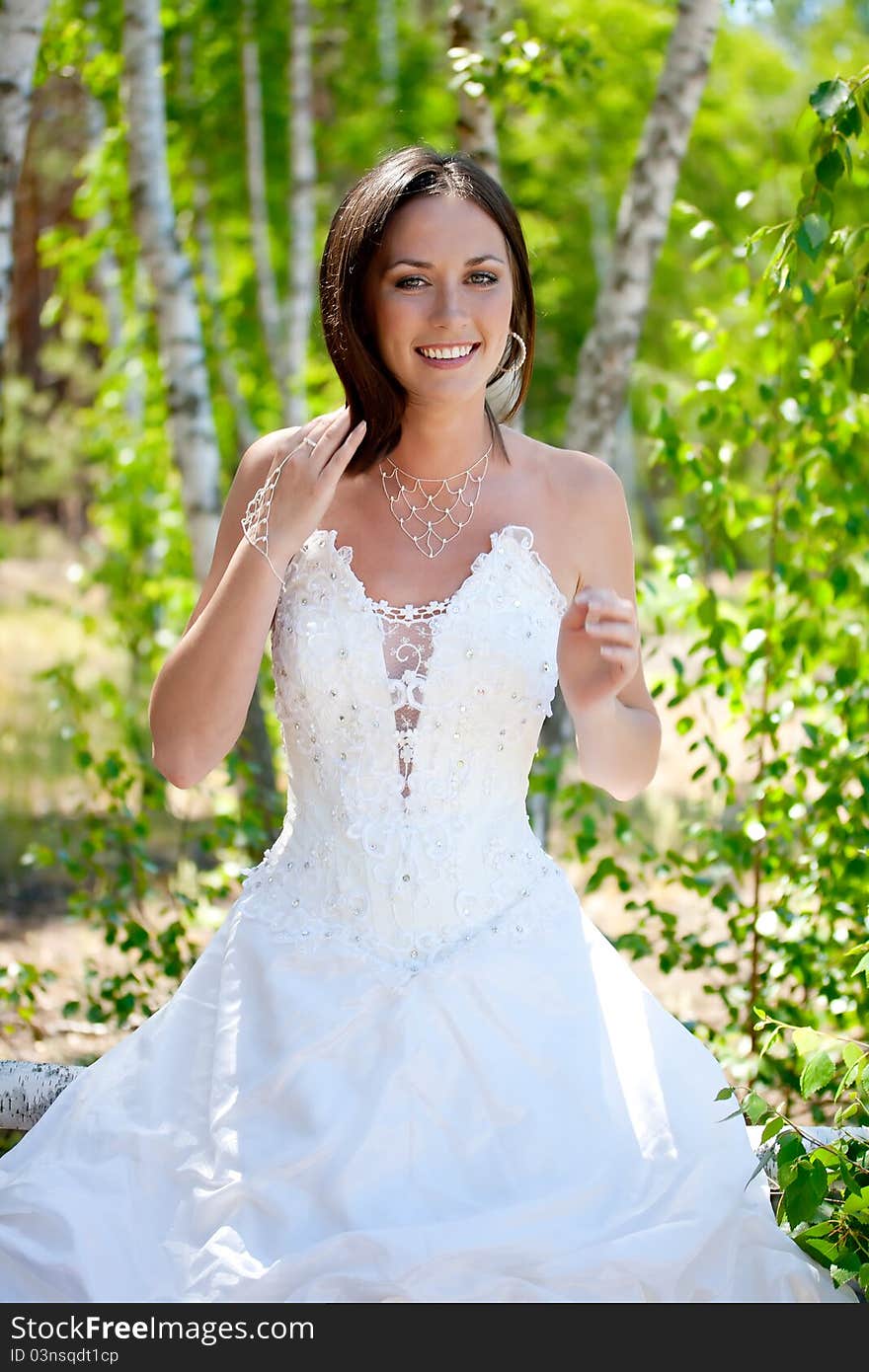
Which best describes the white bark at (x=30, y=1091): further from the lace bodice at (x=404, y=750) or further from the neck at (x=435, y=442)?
the neck at (x=435, y=442)

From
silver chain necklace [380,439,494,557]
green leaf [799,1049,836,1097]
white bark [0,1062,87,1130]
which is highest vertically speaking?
silver chain necklace [380,439,494,557]

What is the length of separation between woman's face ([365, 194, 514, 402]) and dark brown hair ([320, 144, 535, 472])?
1.0 inches

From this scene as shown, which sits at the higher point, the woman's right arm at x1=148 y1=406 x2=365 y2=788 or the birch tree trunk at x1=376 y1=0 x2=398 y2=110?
the birch tree trunk at x1=376 y1=0 x2=398 y2=110

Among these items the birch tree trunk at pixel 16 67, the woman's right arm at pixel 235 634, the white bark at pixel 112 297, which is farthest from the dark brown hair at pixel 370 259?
the white bark at pixel 112 297

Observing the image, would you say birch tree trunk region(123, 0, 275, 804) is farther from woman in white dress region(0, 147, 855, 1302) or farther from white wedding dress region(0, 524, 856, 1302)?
white wedding dress region(0, 524, 856, 1302)

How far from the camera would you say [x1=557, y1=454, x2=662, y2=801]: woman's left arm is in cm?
253

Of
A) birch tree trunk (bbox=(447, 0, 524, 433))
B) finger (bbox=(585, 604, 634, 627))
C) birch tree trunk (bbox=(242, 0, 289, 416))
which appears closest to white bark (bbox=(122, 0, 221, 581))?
birch tree trunk (bbox=(447, 0, 524, 433))

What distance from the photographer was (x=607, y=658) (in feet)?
8.34

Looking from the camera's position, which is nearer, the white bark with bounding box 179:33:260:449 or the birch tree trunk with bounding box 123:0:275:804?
the birch tree trunk with bounding box 123:0:275:804

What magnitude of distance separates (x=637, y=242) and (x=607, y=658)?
98.5 inches

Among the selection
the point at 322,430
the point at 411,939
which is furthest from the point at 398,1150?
the point at 322,430

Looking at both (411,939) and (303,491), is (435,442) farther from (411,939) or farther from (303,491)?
(411,939)

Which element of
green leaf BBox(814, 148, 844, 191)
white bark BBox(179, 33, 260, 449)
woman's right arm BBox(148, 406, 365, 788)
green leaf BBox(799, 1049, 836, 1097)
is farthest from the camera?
white bark BBox(179, 33, 260, 449)
